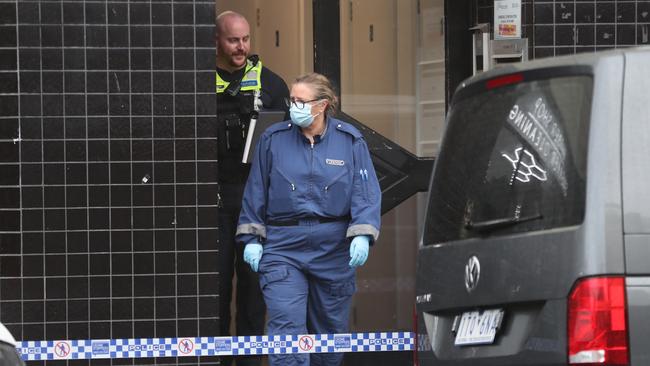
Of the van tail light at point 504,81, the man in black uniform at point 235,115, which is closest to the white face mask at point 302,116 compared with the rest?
the man in black uniform at point 235,115

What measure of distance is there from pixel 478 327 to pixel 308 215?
2711mm

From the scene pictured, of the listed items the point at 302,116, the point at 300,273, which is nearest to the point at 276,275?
the point at 300,273

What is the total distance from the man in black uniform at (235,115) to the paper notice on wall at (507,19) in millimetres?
1387

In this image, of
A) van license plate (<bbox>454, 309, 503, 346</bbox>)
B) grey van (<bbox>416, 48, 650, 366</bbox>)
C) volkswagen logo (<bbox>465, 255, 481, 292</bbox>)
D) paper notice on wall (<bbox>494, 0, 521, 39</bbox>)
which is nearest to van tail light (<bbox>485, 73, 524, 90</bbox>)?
grey van (<bbox>416, 48, 650, 366</bbox>)

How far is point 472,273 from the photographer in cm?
522

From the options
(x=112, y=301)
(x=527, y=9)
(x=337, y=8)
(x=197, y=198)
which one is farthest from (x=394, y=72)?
(x=112, y=301)

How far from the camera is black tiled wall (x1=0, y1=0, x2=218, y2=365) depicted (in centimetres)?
855

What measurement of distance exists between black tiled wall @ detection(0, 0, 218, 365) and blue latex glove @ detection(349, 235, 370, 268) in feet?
4.16

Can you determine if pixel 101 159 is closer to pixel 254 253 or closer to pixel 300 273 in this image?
pixel 254 253

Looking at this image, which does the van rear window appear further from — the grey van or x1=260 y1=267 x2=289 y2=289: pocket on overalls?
x1=260 y1=267 x2=289 y2=289: pocket on overalls

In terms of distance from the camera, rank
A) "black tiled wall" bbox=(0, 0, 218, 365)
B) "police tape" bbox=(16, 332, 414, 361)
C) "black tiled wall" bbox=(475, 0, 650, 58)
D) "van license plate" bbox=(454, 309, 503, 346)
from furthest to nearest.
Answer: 1. "black tiled wall" bbox=(475, 0, 650, 58)
2. "black tiled wall" bbox=(0, 0, 218, 365)
3. "police tape" bbox=(16, 332, 414, 361)
4. "van license plate" bbox=(454, 309, 503, 346)

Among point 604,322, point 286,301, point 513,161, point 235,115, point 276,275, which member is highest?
point 235,115

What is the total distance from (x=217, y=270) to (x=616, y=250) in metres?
4.42

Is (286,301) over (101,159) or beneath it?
beneath
